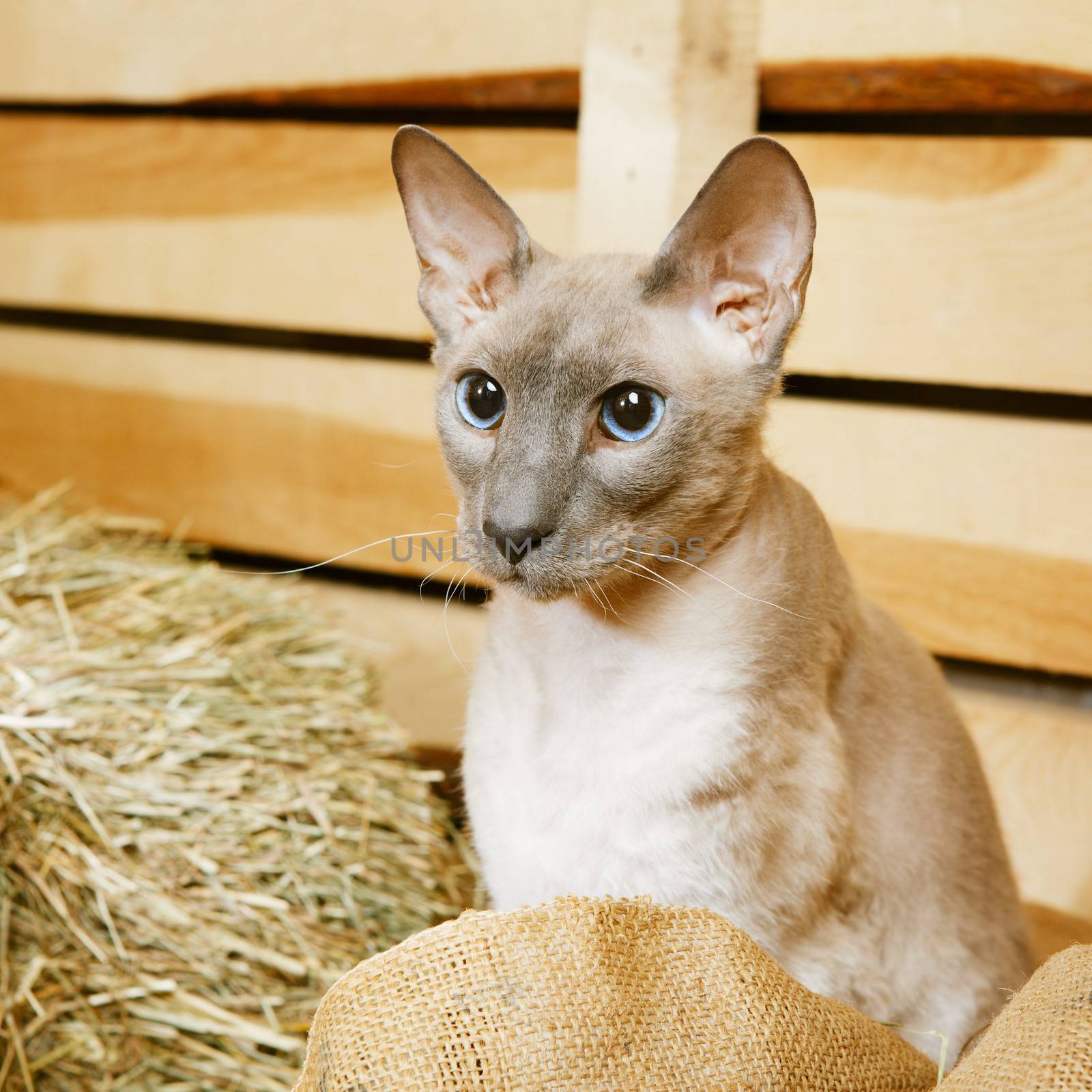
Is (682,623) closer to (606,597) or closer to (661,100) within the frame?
(606,597)

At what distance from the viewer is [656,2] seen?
1.72 meters

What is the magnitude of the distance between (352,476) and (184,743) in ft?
2.75

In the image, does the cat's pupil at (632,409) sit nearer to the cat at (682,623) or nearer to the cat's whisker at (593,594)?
the cat at (682,623)

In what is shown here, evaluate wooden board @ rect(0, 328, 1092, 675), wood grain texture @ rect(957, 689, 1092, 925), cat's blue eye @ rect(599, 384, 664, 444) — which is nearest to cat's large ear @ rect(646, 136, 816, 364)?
cat's blue eye @ rect(599, 384, 664, 444)

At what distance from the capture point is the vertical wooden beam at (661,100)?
172 centimetres

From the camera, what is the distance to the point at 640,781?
1120 mm

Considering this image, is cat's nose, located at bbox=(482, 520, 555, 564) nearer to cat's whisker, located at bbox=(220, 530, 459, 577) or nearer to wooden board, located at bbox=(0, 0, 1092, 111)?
cat's whisker, located at bbox=(220, 530, 459, 577)

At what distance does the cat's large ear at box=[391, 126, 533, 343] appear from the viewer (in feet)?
3.70

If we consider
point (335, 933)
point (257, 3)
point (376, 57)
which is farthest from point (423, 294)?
point (257, 3)

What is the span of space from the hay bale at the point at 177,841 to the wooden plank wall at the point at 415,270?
486mm

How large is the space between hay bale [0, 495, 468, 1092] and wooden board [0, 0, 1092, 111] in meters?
0.96

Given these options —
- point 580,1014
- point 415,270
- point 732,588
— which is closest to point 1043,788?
point 732,588

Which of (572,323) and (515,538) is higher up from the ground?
(572,323)

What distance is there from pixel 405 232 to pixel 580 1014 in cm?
157
